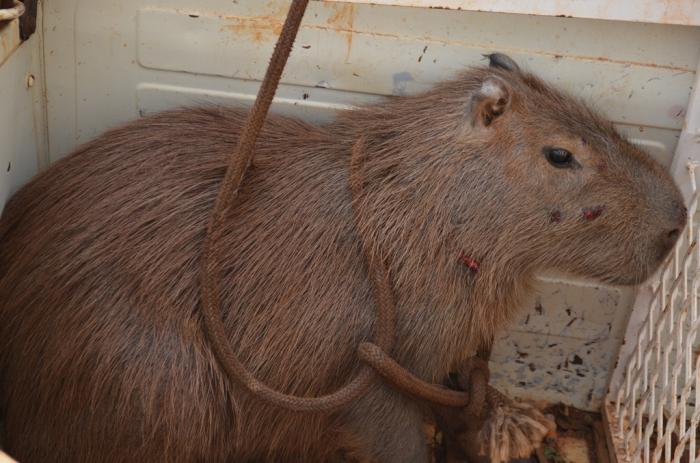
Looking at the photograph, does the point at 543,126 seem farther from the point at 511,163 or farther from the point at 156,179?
the point at 156,179

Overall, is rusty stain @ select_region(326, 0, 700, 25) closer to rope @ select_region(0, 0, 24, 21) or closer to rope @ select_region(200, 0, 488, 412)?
rope @ select_region(200, 0, 488, 412)

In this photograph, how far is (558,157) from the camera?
11.2 feet

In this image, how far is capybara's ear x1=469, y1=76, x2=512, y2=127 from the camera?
10.9ft

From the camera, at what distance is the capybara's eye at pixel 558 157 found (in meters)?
3.40

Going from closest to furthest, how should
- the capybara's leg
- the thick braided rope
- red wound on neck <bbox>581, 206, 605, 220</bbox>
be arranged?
the thick braided rope → red wound on neck <bbox>581, 206, 605, 220</bbox> → the capybara's leg

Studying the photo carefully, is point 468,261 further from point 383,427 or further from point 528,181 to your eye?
point 383,427

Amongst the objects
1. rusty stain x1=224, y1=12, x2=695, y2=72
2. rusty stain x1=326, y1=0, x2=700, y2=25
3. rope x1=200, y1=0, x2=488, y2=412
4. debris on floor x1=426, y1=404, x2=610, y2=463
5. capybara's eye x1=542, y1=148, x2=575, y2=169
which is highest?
rusty stain x1=326, y1=0, x2=700, y2=25

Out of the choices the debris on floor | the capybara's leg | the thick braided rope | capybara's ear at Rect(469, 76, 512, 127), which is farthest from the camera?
the debris on floor

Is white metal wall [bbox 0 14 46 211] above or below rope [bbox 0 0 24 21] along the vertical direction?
below

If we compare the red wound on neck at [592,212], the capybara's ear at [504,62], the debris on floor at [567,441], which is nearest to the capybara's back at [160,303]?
the capybara's ear at [504,62]

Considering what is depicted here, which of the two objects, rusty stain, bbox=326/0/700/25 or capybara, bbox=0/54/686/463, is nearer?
capybara, bbox=0/54/686/463

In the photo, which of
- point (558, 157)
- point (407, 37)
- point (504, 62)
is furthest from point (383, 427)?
point (407, 37)

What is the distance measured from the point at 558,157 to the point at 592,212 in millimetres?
243

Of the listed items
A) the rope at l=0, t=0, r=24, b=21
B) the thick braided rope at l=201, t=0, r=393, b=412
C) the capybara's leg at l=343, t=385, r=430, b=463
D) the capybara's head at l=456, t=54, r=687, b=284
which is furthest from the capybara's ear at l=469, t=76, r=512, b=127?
the rope at l=0, t=0, r=24, b=21
